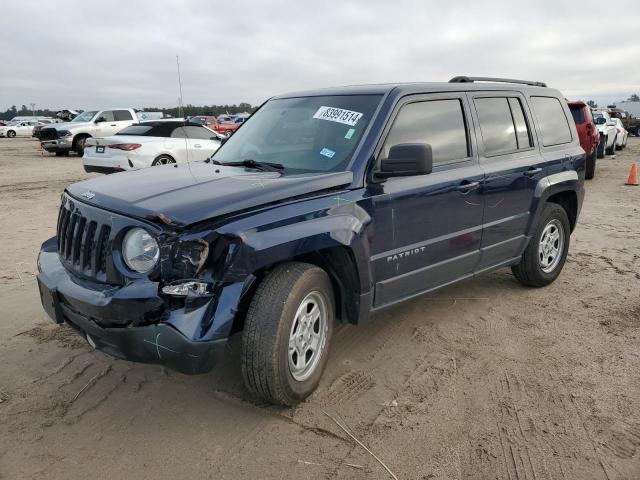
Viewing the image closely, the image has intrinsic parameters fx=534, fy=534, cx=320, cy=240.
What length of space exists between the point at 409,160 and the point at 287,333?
1.25 meters

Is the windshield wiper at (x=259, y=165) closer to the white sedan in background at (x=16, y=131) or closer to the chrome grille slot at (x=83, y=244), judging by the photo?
the chrome grille slot at (x=83, y=244)

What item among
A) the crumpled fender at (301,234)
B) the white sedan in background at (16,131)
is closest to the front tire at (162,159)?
the crumpled fender at (301,234)

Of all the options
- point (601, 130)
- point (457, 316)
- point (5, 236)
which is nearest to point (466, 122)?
point (457, 316)

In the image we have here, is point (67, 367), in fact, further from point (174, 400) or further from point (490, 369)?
point (490, 369)

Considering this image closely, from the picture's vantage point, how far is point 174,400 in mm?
3221

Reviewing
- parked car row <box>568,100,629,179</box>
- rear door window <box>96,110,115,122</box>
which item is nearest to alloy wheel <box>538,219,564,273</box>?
parked car row <box>568,100,629,179</box>

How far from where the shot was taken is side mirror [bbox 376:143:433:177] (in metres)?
3.20

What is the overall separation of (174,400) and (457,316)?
244cm

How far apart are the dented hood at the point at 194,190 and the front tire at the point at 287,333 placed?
17.4 inches

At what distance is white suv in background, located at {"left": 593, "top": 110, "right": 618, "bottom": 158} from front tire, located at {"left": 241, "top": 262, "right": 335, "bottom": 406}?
18461 millimetres

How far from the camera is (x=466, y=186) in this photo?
3.98 metres

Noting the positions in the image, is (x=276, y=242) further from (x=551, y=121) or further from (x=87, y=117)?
(x=87, y=117)

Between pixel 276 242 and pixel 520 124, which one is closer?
pixel 276 242

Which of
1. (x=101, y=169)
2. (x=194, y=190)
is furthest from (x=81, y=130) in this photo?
(x=194, y=190)
